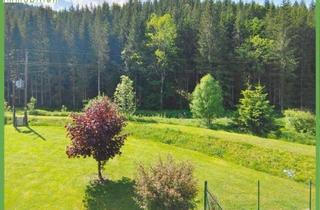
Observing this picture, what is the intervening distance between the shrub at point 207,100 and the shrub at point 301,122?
5.94ft

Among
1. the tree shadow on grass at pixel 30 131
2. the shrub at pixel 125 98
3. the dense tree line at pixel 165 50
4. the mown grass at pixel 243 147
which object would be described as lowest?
the mown grass at pixel 243 147

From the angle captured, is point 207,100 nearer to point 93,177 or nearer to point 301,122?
point 301,122

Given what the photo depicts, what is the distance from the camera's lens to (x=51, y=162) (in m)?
12.3

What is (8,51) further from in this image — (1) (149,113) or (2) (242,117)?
(2) (242,117)

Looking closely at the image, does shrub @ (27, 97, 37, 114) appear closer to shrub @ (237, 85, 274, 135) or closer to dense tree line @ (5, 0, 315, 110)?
dense tree line @ (5, 0, 315, 110)

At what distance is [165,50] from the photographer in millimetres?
17484

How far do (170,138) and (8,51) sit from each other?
169 inches

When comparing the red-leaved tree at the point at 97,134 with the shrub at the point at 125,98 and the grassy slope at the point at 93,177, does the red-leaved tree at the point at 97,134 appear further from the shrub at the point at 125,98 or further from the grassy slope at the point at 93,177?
the shrub at the point at 125,98

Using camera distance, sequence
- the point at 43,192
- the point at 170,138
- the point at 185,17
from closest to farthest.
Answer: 1. the point at 43,192
2. the point at 170,138
3. the point at 185,17

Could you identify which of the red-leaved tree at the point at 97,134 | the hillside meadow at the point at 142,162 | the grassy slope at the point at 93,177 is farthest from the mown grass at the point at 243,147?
the red-leaved tree at the point at 97,134

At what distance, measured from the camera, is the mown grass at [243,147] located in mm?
12375

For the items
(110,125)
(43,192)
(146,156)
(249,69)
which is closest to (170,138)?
(146,156)

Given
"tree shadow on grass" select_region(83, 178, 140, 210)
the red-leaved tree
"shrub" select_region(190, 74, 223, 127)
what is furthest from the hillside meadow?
"shrub" select_region(190, 74, 223, 127)

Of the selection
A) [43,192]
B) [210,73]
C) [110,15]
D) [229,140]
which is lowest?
[43,192]
